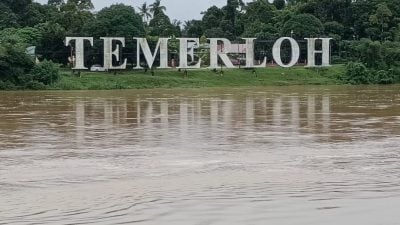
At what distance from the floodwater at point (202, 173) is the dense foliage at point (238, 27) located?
1387 inches

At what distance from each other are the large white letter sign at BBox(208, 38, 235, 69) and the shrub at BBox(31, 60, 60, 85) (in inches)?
559

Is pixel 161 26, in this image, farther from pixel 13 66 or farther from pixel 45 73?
pixel 13 66

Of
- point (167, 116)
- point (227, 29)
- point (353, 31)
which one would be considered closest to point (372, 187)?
point (167, 116)

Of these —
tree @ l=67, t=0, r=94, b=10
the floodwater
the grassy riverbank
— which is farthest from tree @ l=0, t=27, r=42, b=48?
the floodwater

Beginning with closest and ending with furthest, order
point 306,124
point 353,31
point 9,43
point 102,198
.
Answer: point 102,198 < point 306,124 < point 9,43 < point 353,31

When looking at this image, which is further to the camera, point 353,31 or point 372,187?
point 353,31

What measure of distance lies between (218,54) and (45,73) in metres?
17.0

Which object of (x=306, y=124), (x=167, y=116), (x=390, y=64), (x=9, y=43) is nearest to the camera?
(x=306, y=124)

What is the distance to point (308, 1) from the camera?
81750mm


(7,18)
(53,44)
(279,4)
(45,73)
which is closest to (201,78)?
(45,73)

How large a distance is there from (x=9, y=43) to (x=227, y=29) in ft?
143

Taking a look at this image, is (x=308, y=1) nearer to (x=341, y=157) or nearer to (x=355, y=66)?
(x=355, y=66)

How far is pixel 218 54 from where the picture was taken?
60.2 m

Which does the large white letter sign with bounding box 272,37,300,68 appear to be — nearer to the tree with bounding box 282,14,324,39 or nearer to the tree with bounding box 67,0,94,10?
the tree with bounding box 282,14,324,39
